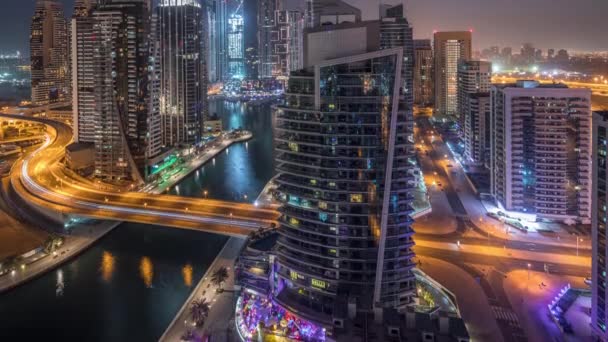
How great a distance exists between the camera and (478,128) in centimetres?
3997

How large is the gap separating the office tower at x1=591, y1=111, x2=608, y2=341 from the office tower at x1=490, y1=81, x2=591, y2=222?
12.0 m

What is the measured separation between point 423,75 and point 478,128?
4077cm

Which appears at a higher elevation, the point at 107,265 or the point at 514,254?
the point at 514,254

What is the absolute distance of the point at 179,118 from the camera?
49188mm

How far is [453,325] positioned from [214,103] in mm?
85824

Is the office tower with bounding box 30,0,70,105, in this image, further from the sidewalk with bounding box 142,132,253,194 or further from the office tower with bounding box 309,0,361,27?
the office tower with bounding box 309,0,361,27

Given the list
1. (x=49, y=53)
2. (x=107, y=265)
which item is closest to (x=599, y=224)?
(x=107, y=265)

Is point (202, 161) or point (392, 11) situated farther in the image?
point (392, 11)

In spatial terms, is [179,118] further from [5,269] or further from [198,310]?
[198,310]

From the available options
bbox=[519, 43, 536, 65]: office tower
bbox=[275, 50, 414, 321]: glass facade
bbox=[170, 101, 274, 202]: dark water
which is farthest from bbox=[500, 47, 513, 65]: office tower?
→ bbox=[275, 50, 414, 321]: glass facade

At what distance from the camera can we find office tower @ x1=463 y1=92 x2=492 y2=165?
1554 inches

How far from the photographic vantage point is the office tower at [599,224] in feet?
47.2

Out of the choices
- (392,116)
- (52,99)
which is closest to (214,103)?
(52,99)

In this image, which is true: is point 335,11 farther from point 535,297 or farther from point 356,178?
point 535,297
